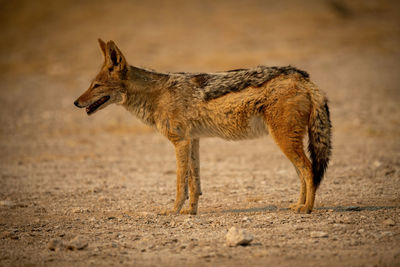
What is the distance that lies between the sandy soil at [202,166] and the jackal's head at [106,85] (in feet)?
5.40

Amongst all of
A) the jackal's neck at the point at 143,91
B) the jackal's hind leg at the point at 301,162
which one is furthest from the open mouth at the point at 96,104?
the jackal's hind leg at the point at 301,162

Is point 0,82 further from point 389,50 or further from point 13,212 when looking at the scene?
point 389,50

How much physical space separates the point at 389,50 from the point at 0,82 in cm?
1953

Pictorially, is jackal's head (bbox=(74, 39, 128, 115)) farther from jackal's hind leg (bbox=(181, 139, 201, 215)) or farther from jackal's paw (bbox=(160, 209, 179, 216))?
jackal's paw (bbox=(160, 209, 179, 216))

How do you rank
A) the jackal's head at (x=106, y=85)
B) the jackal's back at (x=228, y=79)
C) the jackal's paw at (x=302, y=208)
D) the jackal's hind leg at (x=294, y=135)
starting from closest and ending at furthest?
the jackal's hind leg at (x=294, y=135)
the jackal's paw at (x=302, y=208)
the jackal's back at (x=228, y=79)
the jackal's head at (x=106, y=85)

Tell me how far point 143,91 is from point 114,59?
66cm

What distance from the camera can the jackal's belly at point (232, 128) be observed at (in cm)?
685

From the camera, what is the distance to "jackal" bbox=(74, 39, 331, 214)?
6.48 metres

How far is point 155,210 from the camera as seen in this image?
7.32 metres

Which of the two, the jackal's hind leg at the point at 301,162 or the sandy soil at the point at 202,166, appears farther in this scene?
the jackal's hind leg at the point at 301,162

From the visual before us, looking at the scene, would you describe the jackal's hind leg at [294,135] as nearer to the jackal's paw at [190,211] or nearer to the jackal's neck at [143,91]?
the jackal's paw at [190,211]

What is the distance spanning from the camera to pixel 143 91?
7.47m

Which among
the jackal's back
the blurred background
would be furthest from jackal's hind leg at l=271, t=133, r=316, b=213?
the blurred background

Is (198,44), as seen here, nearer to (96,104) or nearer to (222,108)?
(96,104)
